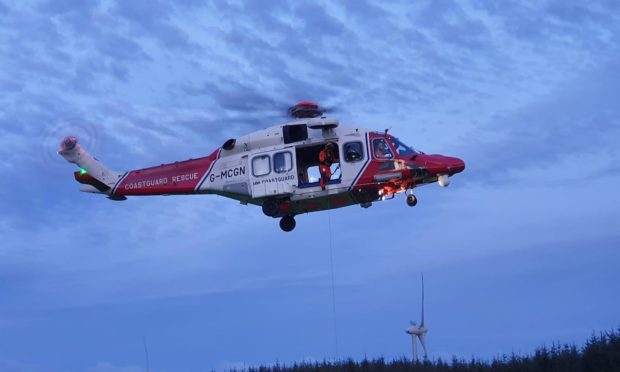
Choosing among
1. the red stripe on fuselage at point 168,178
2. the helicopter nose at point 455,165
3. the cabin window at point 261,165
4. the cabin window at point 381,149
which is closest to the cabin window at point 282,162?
the cabin window at point 261,165

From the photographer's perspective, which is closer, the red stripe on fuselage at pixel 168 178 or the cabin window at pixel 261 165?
the cabin window at pixel 261 165

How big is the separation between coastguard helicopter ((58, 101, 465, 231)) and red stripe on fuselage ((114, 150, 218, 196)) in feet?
0.15

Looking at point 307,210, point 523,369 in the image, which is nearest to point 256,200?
point 307,210

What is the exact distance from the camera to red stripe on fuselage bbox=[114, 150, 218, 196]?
181ft

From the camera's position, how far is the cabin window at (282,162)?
5253 centimetres

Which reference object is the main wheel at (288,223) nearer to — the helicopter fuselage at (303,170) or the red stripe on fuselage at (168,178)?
the helicopter fuselage at (303,170)

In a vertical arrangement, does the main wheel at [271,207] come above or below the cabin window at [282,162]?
below

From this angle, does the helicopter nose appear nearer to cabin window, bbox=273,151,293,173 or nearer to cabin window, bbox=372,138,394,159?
cabin window, bbox=372,138,394,159

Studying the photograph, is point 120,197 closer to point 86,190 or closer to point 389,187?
point 86,190

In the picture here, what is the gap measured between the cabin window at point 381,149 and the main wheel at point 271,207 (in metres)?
5.05

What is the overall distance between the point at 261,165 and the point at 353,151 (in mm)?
4292

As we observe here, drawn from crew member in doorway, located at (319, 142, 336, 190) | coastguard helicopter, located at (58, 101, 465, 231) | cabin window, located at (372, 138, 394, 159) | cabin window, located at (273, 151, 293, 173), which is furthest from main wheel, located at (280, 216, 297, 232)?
cabin window, located at (372, 138, 394, 159)

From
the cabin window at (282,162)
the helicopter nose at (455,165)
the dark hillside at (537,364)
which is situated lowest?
the dark hillside at (537,364)

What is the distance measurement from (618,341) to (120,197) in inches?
943
